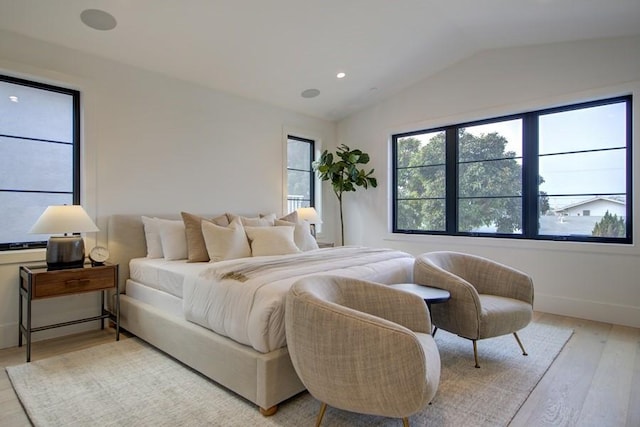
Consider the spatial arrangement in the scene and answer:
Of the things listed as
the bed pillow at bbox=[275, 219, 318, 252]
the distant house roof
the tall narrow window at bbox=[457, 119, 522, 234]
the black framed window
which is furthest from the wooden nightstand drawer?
the distant house roof

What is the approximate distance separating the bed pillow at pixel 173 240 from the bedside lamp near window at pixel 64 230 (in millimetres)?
651

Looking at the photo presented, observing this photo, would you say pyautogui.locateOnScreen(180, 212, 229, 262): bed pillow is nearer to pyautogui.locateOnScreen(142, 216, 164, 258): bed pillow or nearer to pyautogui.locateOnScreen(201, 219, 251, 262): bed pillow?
pyautogui.locateOnScreen(201, 219, 251, 262): bed pillow

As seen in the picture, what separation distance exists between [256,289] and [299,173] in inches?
145

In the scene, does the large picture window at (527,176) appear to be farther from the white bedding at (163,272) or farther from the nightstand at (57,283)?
the nightstand at (57,283)

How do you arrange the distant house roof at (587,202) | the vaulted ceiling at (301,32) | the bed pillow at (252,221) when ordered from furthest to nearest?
the bed pillow at (252,221) → the distant house roof at (587,202) → the vaulted ceiling at (301,32)

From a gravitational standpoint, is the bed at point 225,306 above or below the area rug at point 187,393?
above

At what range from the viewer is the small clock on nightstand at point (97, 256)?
307 centimetres

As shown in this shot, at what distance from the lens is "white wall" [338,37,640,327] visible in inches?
138

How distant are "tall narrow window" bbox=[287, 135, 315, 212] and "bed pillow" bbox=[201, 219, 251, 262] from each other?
205cm

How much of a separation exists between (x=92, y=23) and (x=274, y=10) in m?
1.55

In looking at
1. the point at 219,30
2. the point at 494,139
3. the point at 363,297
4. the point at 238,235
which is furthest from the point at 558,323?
the point at 219,30

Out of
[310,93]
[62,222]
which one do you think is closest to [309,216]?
[310,93]

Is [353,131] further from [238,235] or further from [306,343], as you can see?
[306,343]

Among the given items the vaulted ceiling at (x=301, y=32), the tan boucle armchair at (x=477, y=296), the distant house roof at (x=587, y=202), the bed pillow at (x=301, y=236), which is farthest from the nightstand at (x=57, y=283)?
the distant house roof at (x=587, y=202)
